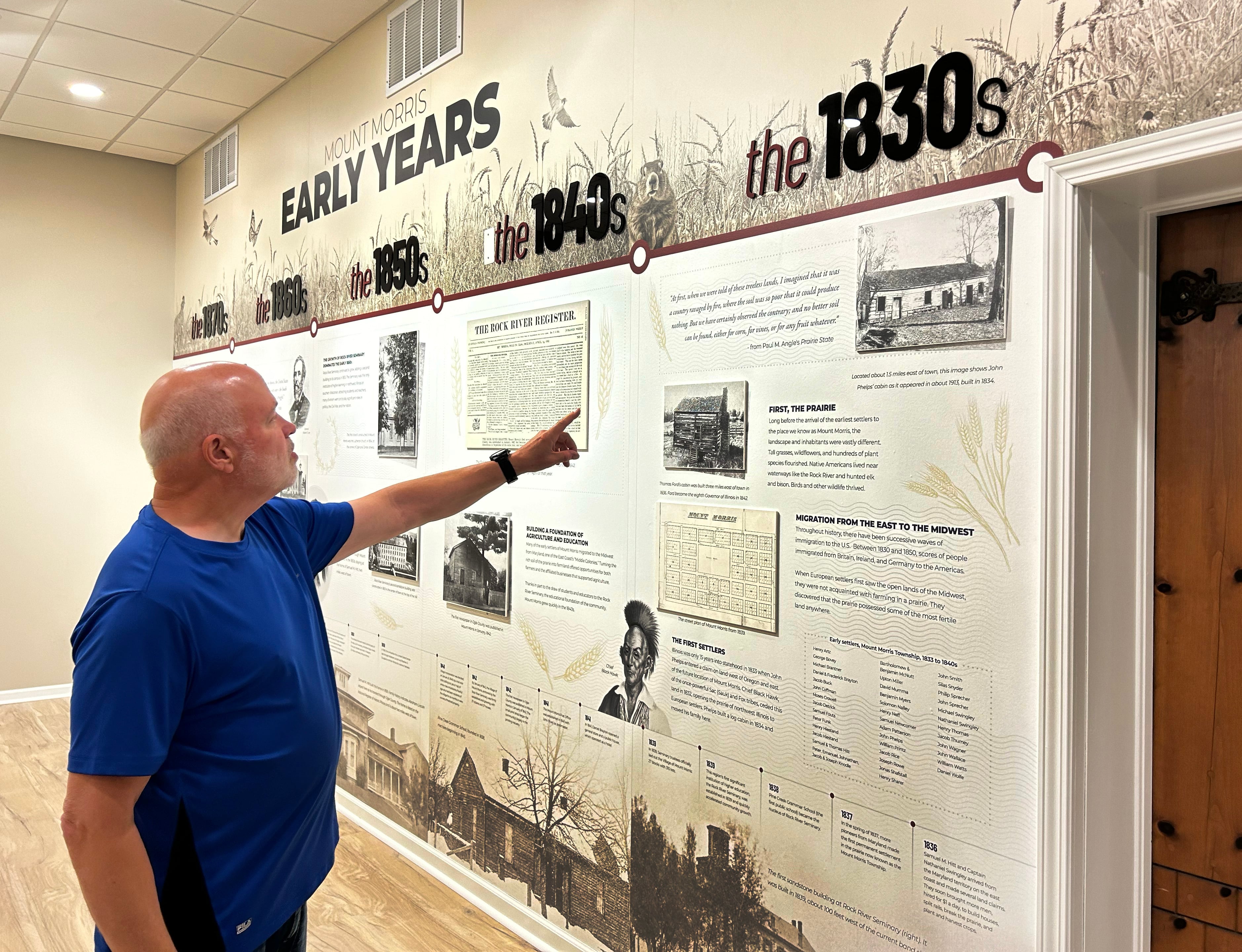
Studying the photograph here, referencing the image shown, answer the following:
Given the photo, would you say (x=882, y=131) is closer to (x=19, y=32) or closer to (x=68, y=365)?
(x=19, y=32)

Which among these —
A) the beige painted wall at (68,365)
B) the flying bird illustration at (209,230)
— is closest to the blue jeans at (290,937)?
the flying bird illustration at (209,230)

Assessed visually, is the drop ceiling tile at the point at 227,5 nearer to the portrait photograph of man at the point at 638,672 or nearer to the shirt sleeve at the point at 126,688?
the portrait photograph of man at the point at 638,672

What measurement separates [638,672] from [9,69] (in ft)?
15.0

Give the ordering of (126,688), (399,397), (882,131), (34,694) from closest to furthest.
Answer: (126,688) → (882,131) → (399,397) → (34,694)

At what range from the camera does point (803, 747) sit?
2176mm

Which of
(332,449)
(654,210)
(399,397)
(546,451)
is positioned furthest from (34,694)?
(654,210)

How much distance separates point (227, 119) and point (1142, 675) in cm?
541

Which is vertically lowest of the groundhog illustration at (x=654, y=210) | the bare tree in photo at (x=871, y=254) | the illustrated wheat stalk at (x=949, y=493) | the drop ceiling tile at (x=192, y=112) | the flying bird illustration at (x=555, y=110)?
the illustrated wheat stalk at (x=949, y=493)

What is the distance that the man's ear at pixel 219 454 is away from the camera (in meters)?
1.55

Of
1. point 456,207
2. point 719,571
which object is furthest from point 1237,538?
point 456,207

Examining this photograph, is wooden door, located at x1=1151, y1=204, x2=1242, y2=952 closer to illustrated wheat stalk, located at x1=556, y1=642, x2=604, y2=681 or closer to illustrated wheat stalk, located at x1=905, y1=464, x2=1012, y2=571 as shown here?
illustrated wheat stalk, located at x1=905, y1=464, x2=1012, y2=571

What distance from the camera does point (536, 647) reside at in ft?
9.93

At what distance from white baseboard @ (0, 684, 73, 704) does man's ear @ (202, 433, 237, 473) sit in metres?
5.15

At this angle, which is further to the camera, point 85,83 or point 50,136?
point 50,136
